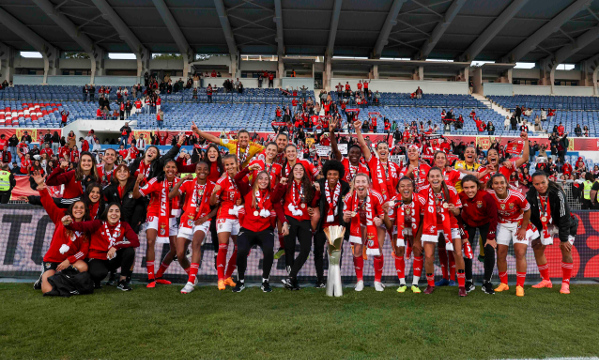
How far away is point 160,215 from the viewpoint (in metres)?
5.41

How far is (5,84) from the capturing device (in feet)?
99.3

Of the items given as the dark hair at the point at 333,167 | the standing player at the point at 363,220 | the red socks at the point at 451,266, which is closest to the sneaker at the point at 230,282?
the standing player at the point at 363,220

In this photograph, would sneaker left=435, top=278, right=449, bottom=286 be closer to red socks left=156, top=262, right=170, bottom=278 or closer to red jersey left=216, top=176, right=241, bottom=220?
red jersey left=216, top=176, right=241, bottom=220

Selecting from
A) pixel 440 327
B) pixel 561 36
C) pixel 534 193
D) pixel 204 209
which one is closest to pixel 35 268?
pixel 204 209

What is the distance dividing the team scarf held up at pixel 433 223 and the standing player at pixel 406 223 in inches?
5.4

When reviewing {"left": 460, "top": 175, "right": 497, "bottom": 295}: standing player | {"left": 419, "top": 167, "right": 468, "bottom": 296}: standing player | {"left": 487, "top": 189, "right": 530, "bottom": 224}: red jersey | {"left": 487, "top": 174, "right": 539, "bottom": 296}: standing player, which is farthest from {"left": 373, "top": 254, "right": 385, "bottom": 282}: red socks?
Answer: {"left": 487, "top": 189, "right": 530, "bottom": 224}: red jersey

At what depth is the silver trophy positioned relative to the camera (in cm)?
481

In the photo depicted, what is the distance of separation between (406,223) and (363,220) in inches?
26.0

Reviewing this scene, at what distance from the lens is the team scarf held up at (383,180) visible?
19.3 feet

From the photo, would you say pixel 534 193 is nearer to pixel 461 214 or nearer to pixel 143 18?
pixel 461 214

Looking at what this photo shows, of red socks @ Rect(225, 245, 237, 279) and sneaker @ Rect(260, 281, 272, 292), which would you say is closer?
sneaker @ Rect(260, 281, 272, 292)

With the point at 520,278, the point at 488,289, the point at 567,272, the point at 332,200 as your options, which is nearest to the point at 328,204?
the point at 332,200

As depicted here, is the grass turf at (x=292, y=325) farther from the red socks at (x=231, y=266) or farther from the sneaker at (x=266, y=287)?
the red socks at (x=231, y=266)

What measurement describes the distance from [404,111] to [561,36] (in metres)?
14.8
